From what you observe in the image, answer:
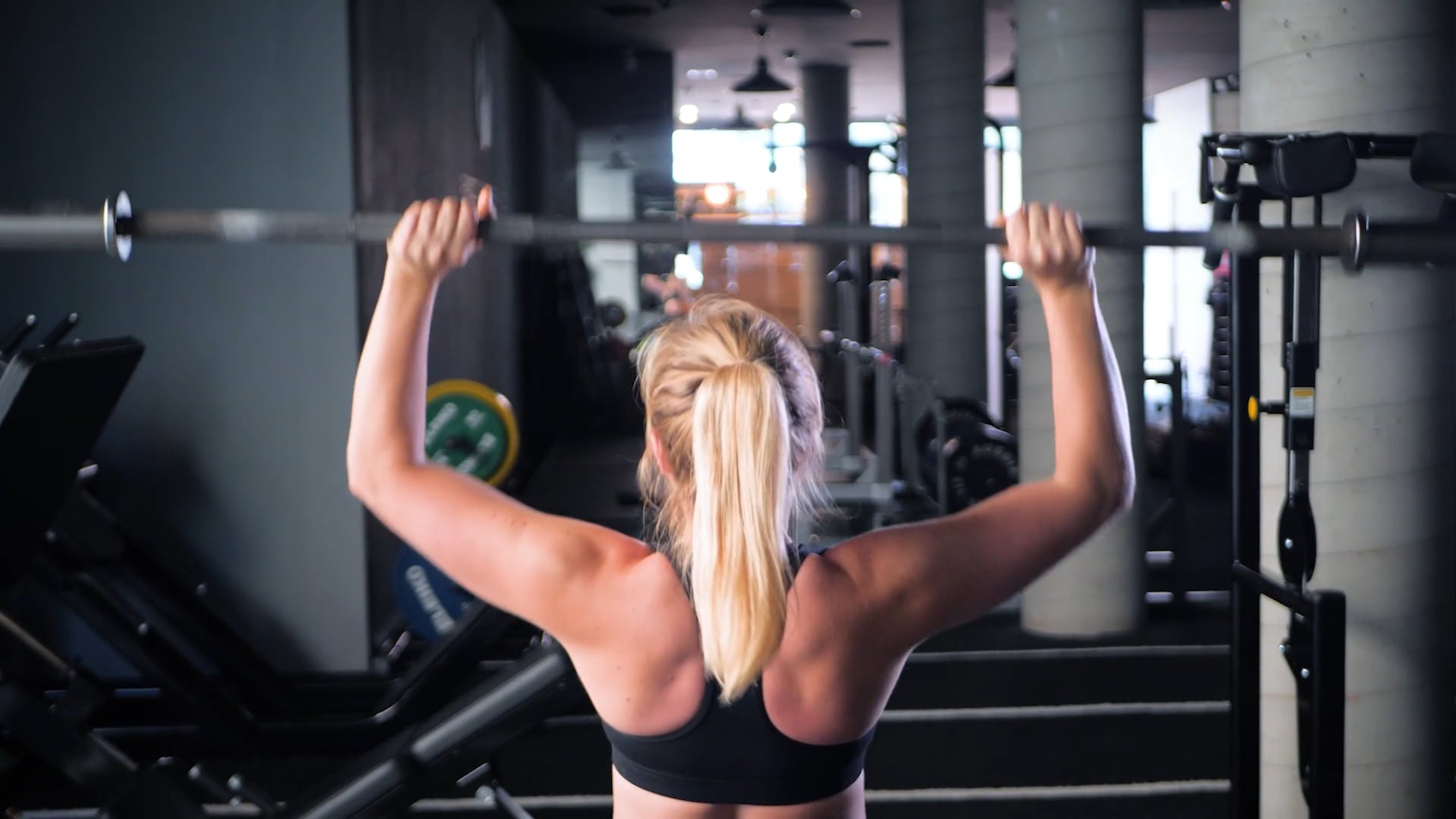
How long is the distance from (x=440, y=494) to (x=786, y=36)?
33.3 feet

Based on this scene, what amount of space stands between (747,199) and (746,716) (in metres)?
15.8

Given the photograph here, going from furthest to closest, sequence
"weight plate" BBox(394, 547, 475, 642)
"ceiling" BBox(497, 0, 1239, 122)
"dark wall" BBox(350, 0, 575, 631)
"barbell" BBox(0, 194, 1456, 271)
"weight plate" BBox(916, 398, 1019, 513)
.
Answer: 1. "ceiling" BBox(497, 0, 1239, 122)
2. "weight plate" BBox(916, 398, 1019, 513)
3. "dark wall" BBox(350, 0, 575, 631)
4. "weight plate" BBox(394, 547, 475, 642)
5. "barbell" BBox(0, 194, 1456, 271)

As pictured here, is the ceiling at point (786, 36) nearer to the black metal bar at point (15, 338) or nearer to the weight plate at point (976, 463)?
the weight plate at point (976, 463)

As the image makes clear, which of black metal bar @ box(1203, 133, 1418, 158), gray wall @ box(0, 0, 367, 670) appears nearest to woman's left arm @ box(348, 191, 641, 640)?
black metal bar @ box(1203, 133, 1418, 158)

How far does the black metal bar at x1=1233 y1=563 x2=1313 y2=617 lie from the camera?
208 cm

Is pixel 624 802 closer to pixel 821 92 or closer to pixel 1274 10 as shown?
pixel 1274 10

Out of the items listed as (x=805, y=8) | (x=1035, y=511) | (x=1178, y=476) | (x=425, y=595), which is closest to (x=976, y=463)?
(x=1178, y=476)

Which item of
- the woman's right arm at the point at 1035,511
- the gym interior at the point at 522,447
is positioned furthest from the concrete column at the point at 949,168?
the woman's right arm at the point at 1035,511

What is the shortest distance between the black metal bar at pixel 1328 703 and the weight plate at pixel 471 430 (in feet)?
7.91

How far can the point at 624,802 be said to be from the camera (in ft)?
4.18

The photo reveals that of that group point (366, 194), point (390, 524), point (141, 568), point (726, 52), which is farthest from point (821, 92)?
point (390, 524)

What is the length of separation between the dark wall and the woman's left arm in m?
2.96

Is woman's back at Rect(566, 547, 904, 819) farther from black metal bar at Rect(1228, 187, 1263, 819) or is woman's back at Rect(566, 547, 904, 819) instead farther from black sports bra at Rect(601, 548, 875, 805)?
black metal bar at Rect(1228, 187, 1263, 819)

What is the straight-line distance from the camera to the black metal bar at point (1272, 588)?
2.08 m
